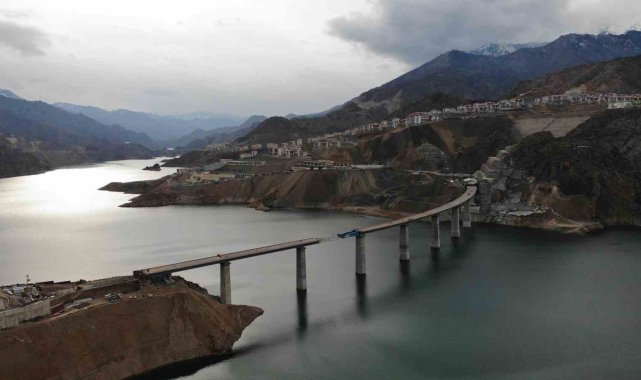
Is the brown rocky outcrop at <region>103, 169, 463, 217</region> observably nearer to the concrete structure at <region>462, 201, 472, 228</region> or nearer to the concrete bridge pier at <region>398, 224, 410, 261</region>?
the concrete structure at <region>462, 201, 472, 228</region>

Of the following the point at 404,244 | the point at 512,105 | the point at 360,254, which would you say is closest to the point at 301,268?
the point at 360,254

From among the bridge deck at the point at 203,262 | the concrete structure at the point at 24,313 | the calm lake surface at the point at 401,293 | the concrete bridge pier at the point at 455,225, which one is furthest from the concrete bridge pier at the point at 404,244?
the concrete structure at the point at 24,313

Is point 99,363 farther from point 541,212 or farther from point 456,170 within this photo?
point 456,170

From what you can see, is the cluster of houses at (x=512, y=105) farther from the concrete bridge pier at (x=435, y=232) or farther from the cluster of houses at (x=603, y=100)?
the concrete bridge pier at (x=435, y=232)

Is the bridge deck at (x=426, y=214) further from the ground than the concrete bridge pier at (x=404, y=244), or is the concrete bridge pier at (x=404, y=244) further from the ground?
the bridge deck at (x=426, y=214)

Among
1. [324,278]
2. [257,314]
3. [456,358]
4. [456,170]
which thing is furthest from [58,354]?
[456,170]
